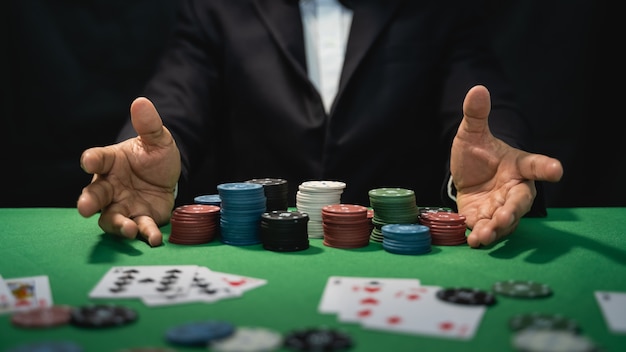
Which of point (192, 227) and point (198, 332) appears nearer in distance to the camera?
point (198, 332)

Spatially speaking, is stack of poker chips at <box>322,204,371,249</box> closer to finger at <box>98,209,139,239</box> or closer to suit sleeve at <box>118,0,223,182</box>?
finger at <box>98,209,139,239</box>

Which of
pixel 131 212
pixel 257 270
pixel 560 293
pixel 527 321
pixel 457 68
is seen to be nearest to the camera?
pixel 527 321

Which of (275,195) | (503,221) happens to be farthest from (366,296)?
(275,195)

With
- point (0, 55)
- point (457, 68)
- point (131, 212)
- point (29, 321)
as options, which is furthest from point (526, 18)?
point (29, 321)

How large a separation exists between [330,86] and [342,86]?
8.0 inches

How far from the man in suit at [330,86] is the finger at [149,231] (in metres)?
0.71

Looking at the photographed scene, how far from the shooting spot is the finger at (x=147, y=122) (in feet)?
8.00

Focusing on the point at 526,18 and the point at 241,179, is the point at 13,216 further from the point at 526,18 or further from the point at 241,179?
the point at 526,18

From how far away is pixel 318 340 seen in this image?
56.2 inches

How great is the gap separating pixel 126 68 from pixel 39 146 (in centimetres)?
62

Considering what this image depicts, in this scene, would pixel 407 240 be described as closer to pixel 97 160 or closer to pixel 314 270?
pixel 314 270

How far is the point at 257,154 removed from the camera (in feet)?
11.7

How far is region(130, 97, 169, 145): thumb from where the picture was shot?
2438 millimetres

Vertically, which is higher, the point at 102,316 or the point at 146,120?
the point at 146,120
